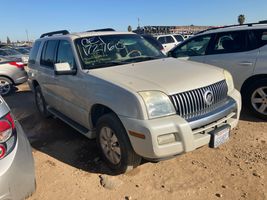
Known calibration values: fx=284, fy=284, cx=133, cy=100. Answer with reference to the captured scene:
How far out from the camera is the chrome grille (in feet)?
10.2

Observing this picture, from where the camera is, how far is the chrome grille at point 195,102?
3094mm

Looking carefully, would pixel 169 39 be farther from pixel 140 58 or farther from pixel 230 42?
pixel 140 58

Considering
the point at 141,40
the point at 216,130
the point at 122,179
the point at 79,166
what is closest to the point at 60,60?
the point at 141,40

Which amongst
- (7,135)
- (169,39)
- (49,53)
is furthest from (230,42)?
(169,39)

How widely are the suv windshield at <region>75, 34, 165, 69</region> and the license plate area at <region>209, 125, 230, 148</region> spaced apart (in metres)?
1.61

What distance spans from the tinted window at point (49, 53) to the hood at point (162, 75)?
63.1 inches

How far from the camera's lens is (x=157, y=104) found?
3008 millimetres

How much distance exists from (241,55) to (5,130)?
4.33 meters

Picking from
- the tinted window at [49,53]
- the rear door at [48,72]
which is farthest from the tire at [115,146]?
the tinted window at [49,53]

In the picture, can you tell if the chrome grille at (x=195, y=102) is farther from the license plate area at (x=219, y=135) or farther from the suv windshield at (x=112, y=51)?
the suv windshield at (x=112, y=51)

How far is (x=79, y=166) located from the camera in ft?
12.7

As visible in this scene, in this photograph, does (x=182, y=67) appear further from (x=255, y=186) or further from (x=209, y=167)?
(x=255, y=186)

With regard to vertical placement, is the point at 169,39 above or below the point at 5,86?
above

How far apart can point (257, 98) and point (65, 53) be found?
3.40 meters
